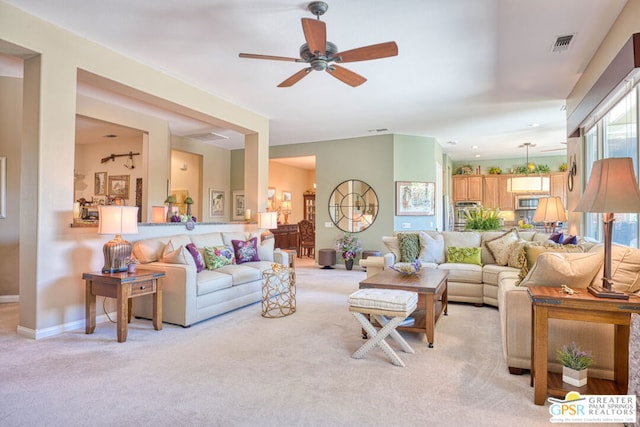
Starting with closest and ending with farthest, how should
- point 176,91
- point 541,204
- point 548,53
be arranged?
point 548,53
point 176,91
point 541,204

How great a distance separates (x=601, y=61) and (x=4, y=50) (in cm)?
562

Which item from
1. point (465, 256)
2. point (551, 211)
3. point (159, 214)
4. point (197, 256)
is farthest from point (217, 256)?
point (551, 211)

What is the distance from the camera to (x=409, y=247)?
206 inches

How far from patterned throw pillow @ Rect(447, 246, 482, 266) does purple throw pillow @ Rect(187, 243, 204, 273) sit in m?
3.34

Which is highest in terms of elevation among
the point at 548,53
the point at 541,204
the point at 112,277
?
the point at 548,53

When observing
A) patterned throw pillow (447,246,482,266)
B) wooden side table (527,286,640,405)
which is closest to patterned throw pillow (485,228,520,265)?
patterned throw pillow (447,246,482,266)

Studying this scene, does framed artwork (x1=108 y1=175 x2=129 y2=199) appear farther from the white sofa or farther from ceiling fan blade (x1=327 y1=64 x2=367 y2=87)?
ceiling fan blade (x1=327 y1=64 x2=367 y2=87)

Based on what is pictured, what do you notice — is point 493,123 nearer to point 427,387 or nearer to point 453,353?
point 453,353

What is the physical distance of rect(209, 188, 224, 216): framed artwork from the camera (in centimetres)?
883

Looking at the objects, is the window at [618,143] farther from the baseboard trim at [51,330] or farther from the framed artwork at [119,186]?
the framed artwork at [119,186]

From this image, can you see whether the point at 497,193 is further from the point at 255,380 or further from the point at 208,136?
the point at 255,380

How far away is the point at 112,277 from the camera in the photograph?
3336 millimetres

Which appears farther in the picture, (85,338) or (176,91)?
(176,91)

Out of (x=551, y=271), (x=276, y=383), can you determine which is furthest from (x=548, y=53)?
(x=276, y=383)
